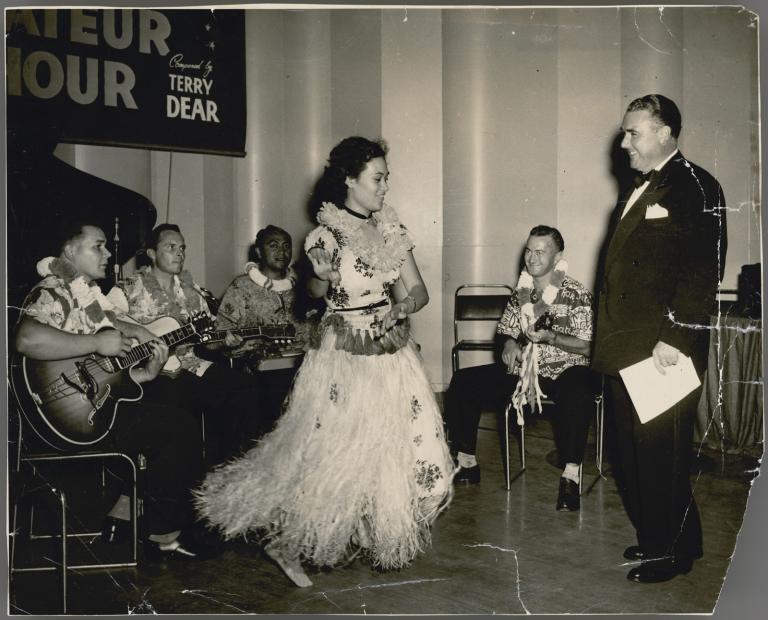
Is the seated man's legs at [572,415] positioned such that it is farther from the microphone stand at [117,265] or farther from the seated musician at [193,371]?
the microphone stand at [117,265]

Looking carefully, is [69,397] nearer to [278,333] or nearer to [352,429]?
[352,429]

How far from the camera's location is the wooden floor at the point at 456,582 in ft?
9.35

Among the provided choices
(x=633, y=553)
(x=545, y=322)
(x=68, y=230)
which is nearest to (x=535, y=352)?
(x=545, y=322)

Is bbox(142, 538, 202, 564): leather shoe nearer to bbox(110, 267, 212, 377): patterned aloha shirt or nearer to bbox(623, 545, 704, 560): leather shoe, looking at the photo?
bbox(110, 267, 212, 377): patterned aloha shirt

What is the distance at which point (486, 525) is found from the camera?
3641mm

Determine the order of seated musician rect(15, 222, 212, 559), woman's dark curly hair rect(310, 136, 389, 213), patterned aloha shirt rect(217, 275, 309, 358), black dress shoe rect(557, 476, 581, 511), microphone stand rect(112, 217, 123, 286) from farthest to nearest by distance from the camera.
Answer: patterned aloha shirt rect(217, 275, 309, 358), microphone stand rect(112, 217, 123, 286), black dress shoe rect(557, 476, 581, 511), seated musician rect(15, 222, 212, 559), woman's dark curly hair rect(310, 136, 389, 213)

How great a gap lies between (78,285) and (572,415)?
8.48 feet

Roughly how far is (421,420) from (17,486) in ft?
5.63

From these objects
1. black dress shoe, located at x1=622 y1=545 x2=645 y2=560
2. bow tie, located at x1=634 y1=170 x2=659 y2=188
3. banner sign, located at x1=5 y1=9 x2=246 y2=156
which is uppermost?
banner sign, located at x1=5 y1=9 x2=246 y2=156

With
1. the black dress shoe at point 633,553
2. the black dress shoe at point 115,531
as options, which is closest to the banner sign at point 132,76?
the black dress shoe at point 115,531

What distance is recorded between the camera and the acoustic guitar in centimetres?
304

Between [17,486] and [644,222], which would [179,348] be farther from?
[644,222]

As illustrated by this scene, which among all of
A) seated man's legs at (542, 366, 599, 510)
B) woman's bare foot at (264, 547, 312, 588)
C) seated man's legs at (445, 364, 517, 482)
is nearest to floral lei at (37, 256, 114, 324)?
woman's bare foot at (264, 547, 312, 588)

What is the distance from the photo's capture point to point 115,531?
351 centimetres
